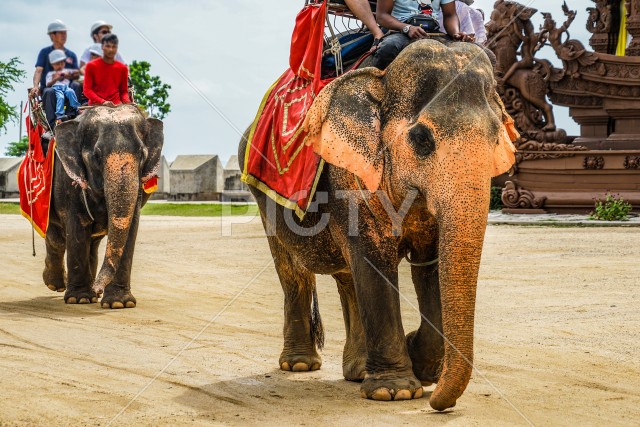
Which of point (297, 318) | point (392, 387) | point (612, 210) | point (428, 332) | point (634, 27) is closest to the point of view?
point (392, 387)

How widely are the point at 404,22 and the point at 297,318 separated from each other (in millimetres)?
2425

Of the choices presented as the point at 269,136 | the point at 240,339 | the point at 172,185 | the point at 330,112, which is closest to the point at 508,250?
the point at 240,339

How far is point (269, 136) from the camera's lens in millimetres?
7891

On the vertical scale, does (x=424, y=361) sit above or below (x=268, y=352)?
above

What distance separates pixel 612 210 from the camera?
1961 centimetres

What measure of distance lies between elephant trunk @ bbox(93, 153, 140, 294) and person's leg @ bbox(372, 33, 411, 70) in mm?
5326

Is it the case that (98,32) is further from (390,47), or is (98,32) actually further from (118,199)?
(390,47)

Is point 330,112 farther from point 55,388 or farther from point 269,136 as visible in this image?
point 55,388

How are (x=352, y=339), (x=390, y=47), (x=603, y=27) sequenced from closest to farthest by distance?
(x=390, y=47)
(x=352, y=339)
(x=603, y=27)

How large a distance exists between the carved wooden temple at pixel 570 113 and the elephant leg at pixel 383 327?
1483cm

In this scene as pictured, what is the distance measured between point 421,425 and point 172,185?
3159cm

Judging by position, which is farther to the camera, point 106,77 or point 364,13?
point 106,77

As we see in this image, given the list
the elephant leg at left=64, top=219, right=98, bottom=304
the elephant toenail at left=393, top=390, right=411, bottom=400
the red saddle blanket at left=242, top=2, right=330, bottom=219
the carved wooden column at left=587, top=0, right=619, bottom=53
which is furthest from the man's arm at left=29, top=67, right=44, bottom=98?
the carved wooden column at left=587, top=0, right=619, bottom=53

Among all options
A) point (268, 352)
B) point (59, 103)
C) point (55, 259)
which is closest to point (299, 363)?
point (268, 352)
